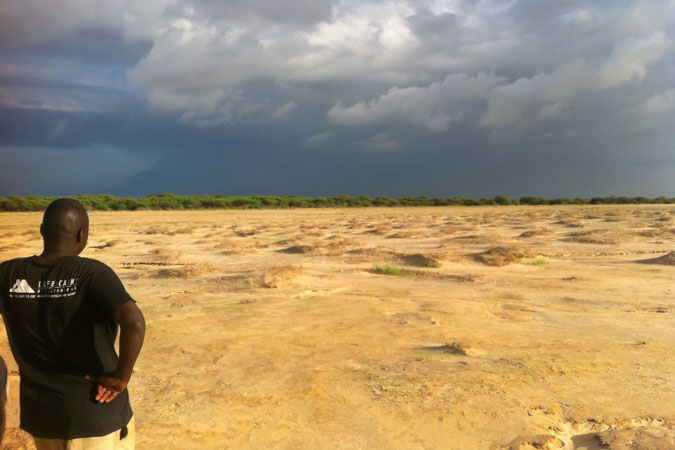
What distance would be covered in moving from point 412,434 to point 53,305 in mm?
3065

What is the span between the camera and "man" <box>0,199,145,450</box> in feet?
8.65

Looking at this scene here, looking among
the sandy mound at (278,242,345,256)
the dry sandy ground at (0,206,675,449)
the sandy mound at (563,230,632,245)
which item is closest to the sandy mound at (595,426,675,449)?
the dry sandy ground at (0,206,675,449)

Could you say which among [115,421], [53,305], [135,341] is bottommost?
[115,421]

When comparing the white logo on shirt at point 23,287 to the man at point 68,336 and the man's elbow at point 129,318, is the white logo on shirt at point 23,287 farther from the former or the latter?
the man's elbow at point 129,318

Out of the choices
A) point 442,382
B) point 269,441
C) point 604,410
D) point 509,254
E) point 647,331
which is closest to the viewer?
point 269,441

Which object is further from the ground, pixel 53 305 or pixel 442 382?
pixel 53 305

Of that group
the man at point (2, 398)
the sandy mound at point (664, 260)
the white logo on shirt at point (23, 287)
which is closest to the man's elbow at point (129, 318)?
the white logo on shirt at point (23, 287)

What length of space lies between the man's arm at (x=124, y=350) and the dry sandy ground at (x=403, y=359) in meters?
1.86

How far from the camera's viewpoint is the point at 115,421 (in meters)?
2.78

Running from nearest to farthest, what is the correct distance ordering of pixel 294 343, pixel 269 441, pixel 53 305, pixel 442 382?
pixel 53 305
pixel 269 441
pixel 442 382
pixel 294 343

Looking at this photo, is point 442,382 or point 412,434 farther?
point 442,382

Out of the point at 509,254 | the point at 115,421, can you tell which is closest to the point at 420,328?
the point at 115,421

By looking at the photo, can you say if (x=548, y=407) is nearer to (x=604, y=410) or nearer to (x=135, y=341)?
(x=604, y=410)

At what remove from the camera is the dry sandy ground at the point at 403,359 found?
4539 mm
